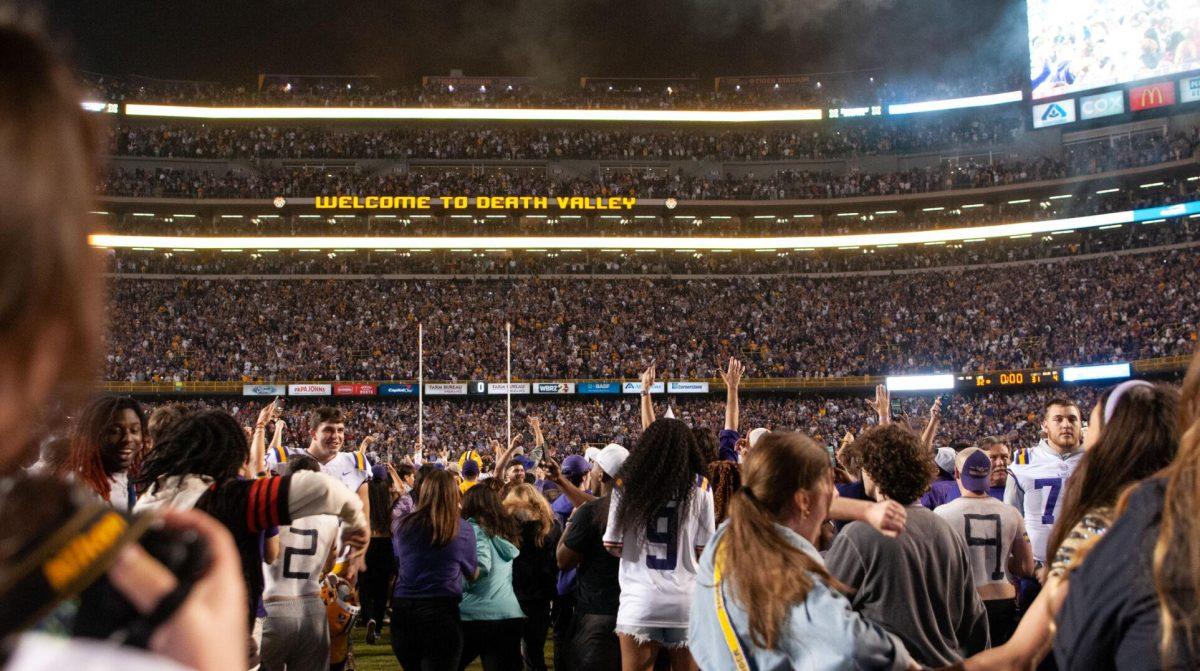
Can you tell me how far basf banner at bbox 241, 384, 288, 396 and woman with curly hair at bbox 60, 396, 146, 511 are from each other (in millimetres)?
42350

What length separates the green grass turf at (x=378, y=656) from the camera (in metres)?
10.6

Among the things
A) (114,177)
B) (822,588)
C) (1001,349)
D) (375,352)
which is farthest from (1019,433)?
(114,177)

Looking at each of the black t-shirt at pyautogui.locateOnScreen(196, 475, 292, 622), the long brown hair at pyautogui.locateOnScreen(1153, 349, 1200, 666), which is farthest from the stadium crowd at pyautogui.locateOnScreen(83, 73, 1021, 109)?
the long brown hair at pyautogui.locateOnScreen(1153, 349, 1200, 666)

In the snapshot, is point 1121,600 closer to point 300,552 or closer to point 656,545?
point 656,545

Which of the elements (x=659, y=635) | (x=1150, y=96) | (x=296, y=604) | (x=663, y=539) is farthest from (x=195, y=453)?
(x=1150, y=96)

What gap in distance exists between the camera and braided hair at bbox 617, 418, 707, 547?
546 cm

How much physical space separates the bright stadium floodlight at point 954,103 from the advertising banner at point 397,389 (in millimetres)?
33338

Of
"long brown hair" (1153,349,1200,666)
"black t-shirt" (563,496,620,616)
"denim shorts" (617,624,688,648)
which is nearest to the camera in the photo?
"long brown hair" (1153,349,1200,666)

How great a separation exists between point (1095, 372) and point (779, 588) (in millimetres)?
44556

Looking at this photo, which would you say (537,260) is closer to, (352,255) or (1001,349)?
(352,255)

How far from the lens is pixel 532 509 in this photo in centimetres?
867

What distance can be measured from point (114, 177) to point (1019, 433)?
47.4m

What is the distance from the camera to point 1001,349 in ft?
152

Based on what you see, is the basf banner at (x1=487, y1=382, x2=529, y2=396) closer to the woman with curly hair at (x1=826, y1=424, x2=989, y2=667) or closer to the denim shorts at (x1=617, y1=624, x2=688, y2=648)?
the denim shorts at (x1=617, y1=624, x2=688, y2=648)
